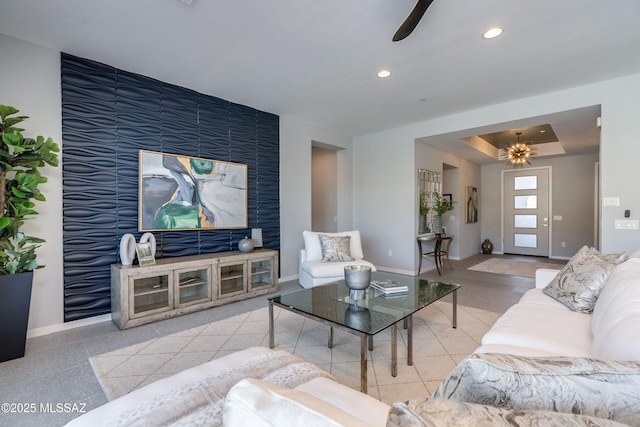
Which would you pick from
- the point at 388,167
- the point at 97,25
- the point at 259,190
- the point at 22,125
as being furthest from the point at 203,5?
the point at 388,167

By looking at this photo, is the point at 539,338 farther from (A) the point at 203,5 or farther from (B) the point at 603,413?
(A) the point at 203,5

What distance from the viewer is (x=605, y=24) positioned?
2.43m

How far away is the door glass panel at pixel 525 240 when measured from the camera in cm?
756

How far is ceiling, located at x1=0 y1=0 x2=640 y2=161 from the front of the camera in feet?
7.33

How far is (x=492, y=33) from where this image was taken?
8.32 feet

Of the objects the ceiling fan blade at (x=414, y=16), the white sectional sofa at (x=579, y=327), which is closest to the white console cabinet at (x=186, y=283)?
the white sectional sofa at (x=579, y=327)

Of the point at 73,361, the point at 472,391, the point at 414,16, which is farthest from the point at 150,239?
the point at 472,391

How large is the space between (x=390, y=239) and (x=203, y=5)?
4.49 meters

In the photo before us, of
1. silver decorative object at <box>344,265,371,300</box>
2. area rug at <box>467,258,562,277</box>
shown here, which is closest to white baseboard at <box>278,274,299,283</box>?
silver decorative object at <box>344,265,371,300</box>

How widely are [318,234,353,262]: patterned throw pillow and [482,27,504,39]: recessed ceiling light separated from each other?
2.80 meters

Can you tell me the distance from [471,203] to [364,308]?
6.54 meters

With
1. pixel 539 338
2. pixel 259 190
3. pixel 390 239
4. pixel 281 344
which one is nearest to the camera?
pixel 539 338

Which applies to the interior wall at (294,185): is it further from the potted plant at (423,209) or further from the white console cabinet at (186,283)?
the potted plant at (423,209)

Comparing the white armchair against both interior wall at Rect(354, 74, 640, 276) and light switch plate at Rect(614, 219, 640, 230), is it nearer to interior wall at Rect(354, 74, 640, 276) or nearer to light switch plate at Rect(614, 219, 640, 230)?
interior wall at Rect(354, 74, 640, 276)
